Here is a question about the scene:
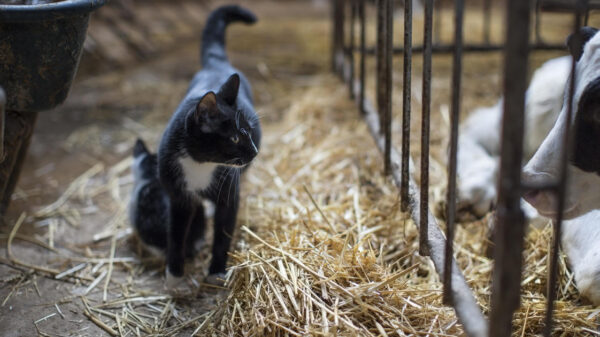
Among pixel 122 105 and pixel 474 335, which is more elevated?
pixel 474 335

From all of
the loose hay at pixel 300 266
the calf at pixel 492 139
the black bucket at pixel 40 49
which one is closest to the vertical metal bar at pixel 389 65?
the loose hay at pixel 300 266

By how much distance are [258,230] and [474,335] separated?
4.67 ft

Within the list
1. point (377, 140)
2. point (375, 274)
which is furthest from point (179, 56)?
point (375, 274)

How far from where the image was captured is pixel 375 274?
2.15 m

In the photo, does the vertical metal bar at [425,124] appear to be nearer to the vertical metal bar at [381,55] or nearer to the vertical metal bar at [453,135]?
the vertical metal bar at [453,135]

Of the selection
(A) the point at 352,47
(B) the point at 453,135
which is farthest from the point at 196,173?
(A) the point at 352,47

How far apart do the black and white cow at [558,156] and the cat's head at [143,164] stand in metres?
1.55

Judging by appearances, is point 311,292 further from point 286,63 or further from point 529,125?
point 286,63

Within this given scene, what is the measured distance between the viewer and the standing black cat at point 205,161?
2.22 metres

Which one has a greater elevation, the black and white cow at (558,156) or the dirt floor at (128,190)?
the black and white cow at (558,156)

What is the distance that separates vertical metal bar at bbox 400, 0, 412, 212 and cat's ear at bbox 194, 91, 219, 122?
0.70 m

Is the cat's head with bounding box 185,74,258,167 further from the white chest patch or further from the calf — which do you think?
the calf

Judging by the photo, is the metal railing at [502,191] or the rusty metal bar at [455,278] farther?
the rusty metal bar at [455,278]

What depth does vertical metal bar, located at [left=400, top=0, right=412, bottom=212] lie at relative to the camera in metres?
2.13
